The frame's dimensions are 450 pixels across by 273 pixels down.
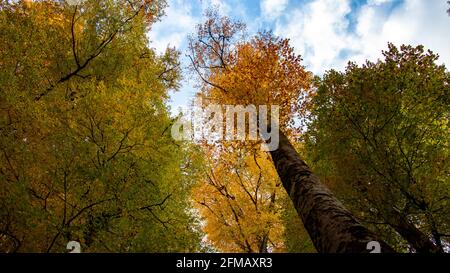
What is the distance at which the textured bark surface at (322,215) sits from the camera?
358 cm

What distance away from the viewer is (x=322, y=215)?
14.8 feet

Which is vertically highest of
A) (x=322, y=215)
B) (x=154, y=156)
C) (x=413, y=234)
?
(x=154, y=156)

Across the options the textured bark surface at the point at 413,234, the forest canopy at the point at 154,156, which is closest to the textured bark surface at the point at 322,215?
the forest canopy at the point at 154,156

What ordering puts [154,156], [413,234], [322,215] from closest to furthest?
[322,215]
[413,234]
[154,156]

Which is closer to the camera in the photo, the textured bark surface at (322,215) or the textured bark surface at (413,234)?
the textured bark surface at (322,215)

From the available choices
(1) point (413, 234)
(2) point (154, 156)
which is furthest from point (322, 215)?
(2) point (154, 156)

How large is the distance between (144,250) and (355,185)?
208 inches

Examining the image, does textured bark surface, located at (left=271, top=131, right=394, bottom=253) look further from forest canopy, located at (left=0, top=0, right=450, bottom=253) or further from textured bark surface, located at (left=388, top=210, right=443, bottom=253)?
textured bark surface, located at (left=388, top=210, right=443, bottom=253)

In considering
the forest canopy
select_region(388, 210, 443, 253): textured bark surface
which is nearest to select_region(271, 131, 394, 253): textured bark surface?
the forest canopy

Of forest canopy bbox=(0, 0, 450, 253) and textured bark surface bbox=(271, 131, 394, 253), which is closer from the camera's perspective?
textured bark surface bbox=(271, 131, 394, 253)

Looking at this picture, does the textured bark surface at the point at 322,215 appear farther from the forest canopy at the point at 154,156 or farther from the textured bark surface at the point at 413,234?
the textured bark surface at the point at 413,234

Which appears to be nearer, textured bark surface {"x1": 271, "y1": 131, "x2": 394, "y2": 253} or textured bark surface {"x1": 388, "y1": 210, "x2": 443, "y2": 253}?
textured bark surface {"x1": 271, "y1": 131, "x2": 394, "y2": 253}

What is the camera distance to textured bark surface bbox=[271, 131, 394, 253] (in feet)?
11.7

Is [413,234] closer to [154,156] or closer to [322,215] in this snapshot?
[322,215]
